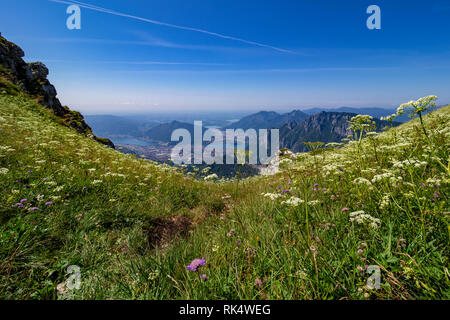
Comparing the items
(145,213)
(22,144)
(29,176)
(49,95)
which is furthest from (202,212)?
(49,95)

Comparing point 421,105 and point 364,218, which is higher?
point 421,105

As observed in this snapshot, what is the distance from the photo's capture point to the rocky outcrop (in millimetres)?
27125

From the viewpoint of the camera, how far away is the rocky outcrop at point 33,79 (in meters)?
27.1

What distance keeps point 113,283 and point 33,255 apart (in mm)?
1363

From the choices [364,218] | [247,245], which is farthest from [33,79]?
[364,218]

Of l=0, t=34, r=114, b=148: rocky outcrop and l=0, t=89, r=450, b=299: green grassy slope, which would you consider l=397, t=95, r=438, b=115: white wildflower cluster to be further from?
l=0, t=34, r=114, b=148: rocky outcrop

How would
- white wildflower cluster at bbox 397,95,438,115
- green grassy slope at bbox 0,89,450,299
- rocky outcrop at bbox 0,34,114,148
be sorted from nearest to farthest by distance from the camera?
green grassy slope at bbox 0,89,450,299 → white wildflower cluster at bbox 397,95,438,115 → rocky outcrop at bbox 0,34,114,148

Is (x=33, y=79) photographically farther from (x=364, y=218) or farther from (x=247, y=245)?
(x=364, y=218)

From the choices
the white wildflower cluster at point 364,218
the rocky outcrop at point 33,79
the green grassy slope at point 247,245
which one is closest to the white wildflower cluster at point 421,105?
the green grassy slope at point 247,245

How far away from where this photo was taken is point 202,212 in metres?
5.72

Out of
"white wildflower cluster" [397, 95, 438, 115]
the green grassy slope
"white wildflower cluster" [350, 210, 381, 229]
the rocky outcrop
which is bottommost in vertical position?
the green grassy slope

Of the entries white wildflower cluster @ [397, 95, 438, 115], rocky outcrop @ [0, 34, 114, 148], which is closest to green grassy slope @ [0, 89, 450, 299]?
white wildflower cluster @ [397, 95, 438, 115]

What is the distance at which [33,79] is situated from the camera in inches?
1229

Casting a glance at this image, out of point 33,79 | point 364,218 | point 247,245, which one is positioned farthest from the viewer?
point 33,79
